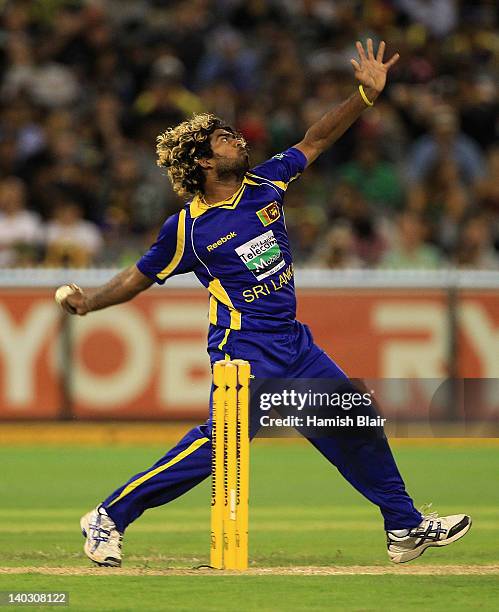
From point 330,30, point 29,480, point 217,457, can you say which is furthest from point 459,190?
point 217,457

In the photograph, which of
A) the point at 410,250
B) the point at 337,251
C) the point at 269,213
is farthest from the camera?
the point at 410,250

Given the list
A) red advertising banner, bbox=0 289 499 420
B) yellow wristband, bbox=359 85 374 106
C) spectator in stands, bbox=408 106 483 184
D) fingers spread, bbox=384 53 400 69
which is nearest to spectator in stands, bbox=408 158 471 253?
spectator in stands, bbox=408 106 483 184

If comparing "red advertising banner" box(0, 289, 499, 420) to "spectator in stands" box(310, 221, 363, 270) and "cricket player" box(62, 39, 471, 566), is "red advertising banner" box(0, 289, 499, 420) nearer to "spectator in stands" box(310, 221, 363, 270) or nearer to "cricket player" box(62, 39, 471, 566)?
"spectator in stands" box(310, 221, 363, 270)

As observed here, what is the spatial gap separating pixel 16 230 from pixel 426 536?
769 centimetres

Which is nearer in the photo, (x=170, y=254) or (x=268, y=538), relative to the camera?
(x=170, y=254)

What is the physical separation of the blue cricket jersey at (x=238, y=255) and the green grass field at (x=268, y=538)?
52.0 inches

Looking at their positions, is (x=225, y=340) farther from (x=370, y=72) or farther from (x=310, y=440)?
(x=370, y=72)

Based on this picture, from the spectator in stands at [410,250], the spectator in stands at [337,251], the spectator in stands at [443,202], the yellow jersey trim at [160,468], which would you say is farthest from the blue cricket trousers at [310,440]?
the spectator in stands at [443,202]

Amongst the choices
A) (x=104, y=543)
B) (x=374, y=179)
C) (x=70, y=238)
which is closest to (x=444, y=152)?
(x=374, y=179)

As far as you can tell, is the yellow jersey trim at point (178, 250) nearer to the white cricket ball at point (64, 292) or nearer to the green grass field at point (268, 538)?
the white cricket ball at point (64, 292)

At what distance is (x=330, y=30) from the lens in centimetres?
1842

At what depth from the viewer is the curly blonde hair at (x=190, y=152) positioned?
7.84 meters

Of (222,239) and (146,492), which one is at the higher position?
(222,239)

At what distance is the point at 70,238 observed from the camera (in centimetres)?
1462
